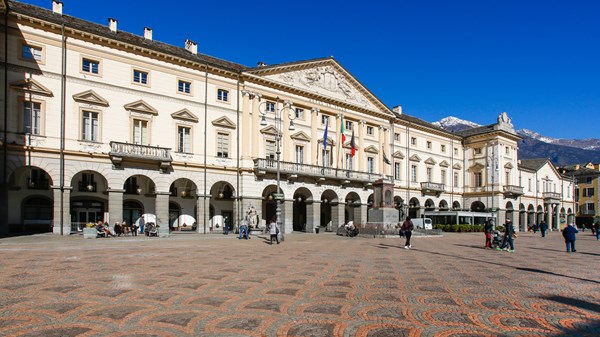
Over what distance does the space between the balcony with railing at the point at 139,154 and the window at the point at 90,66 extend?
5881 millimetres

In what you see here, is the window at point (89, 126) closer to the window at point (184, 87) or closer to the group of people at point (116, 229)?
the group of people at point (116, 229)

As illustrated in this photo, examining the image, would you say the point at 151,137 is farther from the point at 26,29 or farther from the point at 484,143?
the point at 484,143

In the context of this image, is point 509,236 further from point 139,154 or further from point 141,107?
point 141,107

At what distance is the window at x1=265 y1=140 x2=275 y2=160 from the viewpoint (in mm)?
42094

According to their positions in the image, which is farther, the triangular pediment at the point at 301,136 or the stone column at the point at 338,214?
the stone column at the point at 338,214

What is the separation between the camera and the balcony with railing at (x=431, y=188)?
59250mm

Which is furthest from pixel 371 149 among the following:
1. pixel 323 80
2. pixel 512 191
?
pixel 512 191

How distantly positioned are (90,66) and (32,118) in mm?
5845

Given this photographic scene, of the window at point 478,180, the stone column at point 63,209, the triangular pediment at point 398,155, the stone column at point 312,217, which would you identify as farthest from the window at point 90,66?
the window at point 478,180

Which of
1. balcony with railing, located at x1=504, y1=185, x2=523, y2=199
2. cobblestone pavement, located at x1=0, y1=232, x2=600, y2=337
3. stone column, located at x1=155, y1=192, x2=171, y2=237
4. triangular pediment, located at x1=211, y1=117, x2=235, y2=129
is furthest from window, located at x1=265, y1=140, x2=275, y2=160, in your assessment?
balcony with railing, located at x1=504, y1=185, x2=523, y2=199

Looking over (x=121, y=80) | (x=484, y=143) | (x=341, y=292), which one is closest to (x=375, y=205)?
(x=121, y=80)

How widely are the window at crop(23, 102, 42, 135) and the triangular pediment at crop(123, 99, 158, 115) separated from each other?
6002mm

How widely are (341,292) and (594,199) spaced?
104203mm

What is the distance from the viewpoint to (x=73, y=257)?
52.8 feet
